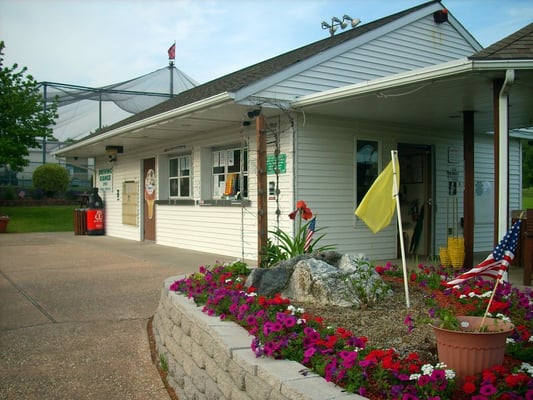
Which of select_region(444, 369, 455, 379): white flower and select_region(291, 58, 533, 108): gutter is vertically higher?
select_region(291, 58, 533, 108): gutter

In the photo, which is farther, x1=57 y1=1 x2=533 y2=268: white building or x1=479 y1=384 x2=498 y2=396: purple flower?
x1=57 y1=1 x2=533 y2=268: white building

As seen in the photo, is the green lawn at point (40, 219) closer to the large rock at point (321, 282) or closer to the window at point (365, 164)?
the window at point (365, 164)

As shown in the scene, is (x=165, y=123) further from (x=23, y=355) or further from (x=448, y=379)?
(x=448, y=379)

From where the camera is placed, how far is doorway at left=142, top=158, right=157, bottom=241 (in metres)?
15.2

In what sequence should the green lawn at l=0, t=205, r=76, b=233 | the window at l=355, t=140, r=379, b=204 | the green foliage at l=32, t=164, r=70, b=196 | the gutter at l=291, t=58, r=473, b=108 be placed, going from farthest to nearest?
the green foliage at l=32, t=164, r=70, b=196
the green lawn at l=0, t=205, r=76, b=233
the window at l=355, t=140, r=379, b=204
the gutter at l=291, t=58, r=473, b=108

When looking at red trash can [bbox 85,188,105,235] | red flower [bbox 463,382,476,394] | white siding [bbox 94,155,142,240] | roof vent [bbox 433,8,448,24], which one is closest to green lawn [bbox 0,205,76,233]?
red trash can [bbox 85,188,105,235]

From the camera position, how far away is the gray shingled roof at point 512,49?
6.21m

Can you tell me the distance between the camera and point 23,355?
5078mm

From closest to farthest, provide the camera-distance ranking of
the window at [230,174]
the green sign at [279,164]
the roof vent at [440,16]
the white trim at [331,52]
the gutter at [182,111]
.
Result: the gutter at [182,111] < the white trim at [331,52] < the green sign at [279,164] < the window at [230,174] < the roof vent at [440,16]

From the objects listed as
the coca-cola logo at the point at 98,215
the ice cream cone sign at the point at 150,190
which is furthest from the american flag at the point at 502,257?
the coca-cola logo at the point at 98,215

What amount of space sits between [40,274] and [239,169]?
14.1 feet

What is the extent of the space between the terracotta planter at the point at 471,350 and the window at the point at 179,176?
10.6m

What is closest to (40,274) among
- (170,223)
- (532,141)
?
(170,223)

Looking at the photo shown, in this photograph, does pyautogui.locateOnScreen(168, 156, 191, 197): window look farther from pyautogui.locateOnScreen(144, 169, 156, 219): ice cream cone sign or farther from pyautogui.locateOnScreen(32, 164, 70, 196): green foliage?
pyautogui.locateOnScreen(32, 164, 70, 196): green foliage
